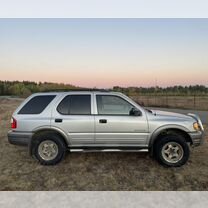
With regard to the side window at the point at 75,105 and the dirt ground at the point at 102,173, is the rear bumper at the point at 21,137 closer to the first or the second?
the dirt ground at the point at 102,173

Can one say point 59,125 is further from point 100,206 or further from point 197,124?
point 197,124

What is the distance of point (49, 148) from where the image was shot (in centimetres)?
412

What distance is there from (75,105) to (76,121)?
39cm

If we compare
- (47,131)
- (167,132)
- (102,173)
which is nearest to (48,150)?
(47,131)

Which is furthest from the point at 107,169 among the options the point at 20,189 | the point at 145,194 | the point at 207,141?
the point at 207,141

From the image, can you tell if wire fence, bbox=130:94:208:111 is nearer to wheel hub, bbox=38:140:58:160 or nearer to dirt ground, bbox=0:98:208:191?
dirt ground, bbox=0:98:208:191

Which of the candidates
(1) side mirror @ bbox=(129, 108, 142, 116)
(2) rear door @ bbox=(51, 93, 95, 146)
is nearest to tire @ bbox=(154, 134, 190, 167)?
(1) side mirror @ bbox=(129, 108, 142, 116)

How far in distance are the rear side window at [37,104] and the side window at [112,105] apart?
1152 millimetres

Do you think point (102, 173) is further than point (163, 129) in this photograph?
No

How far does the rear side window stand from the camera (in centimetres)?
413

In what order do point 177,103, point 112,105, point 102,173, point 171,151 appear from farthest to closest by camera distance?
point 177,103
point 112,105
point 171,151
point 102,173

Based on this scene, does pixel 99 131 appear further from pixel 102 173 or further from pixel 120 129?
pixel 102 173

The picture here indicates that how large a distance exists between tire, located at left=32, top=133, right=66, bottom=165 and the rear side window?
59 centimetres

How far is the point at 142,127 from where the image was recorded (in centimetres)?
402
